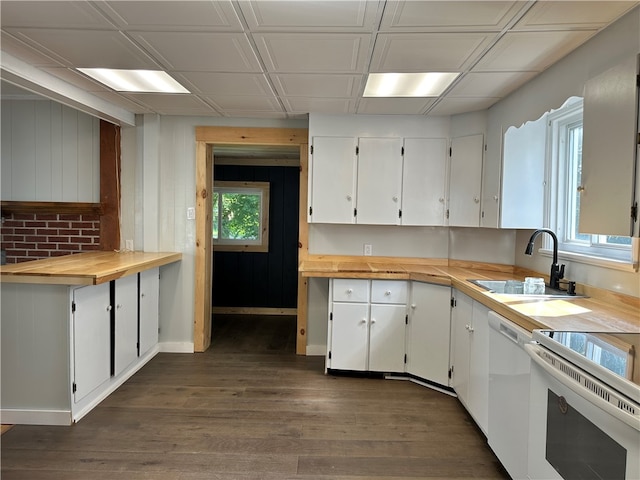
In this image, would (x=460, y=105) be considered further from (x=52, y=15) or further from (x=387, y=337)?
(x=52, y=15)

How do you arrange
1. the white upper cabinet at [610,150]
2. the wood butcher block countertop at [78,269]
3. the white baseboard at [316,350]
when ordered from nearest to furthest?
the white upper cabinet at [610,150]
the wood butcher block countertop at [78,269]
the white baseboard at [316,350]

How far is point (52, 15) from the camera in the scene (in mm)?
1707

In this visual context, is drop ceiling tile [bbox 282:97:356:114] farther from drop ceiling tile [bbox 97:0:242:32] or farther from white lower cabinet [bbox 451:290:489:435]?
white lower cabinet [bbox 451:290:489:435]

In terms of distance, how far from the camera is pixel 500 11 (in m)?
1.61

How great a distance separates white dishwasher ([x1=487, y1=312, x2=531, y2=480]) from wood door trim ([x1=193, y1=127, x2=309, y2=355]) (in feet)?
6.48

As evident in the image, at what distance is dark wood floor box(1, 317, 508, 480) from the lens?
1.95 meters

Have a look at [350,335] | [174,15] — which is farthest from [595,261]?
[174,15]

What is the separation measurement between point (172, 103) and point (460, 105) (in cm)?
231

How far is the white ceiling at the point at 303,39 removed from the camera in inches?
63.6

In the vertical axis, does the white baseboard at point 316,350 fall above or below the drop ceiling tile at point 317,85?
below

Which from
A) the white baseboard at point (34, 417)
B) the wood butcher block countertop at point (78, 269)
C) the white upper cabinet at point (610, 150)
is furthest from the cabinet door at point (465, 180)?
the white baseboard at point (34, 417)

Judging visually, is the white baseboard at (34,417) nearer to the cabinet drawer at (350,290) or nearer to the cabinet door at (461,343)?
the cabinet drawer at (350,290)

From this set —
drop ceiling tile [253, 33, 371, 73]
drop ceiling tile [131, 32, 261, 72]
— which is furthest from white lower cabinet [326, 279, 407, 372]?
drop ceiling tile [131, 32, 261, 72]

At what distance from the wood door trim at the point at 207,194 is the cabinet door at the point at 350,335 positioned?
600mm
